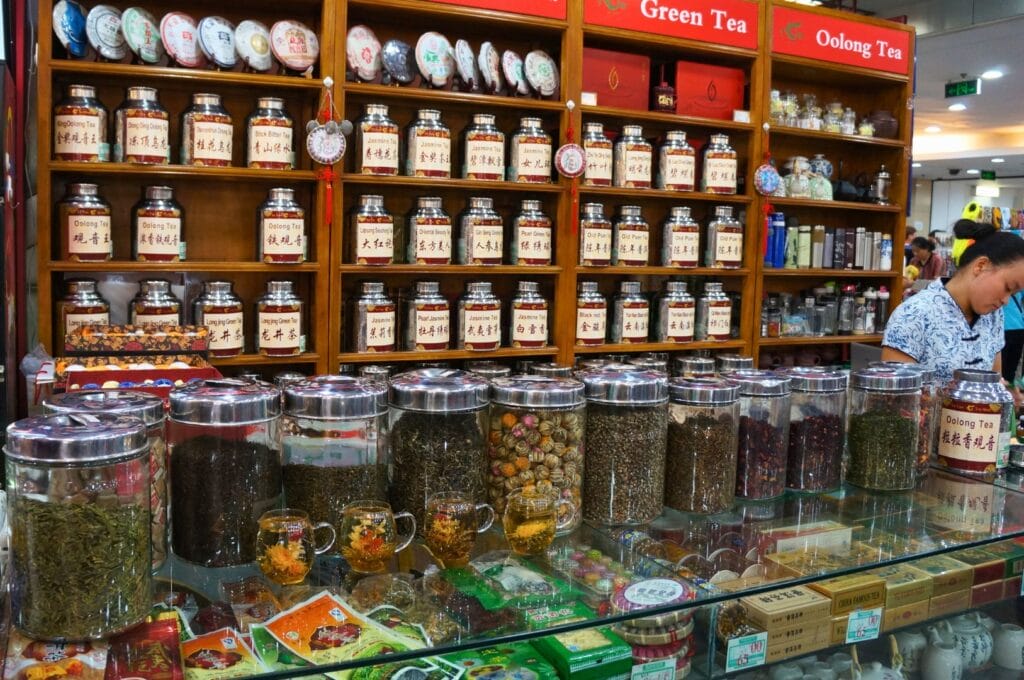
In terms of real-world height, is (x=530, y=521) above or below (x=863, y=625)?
above

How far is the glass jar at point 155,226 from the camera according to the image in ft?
9.39

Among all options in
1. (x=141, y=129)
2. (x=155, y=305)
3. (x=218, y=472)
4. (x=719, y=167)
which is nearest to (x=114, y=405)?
(x=218, y=472)

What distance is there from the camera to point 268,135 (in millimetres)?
2977

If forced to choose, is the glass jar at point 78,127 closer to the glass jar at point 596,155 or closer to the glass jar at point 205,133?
the glass jar at point 205,133

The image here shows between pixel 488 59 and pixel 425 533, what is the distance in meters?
2.52

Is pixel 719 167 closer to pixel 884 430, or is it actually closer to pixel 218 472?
pixel 884 430

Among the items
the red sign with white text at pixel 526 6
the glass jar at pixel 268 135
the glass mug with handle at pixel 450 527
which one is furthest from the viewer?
the red sign with white text at pixel 526 6

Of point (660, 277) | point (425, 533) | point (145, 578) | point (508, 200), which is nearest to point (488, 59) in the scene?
point (508, 200)

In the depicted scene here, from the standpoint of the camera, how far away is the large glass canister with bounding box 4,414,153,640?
0.92m

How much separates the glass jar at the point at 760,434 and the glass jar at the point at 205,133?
2054mm

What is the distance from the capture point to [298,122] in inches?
129

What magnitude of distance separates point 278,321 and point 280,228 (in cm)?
32

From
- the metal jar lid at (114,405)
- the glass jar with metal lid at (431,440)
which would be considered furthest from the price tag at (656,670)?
the metal jar lid at (114,405)

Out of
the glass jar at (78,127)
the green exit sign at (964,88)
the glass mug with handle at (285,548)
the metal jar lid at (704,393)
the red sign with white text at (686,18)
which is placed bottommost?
the glass mug with handle at (285,548)
